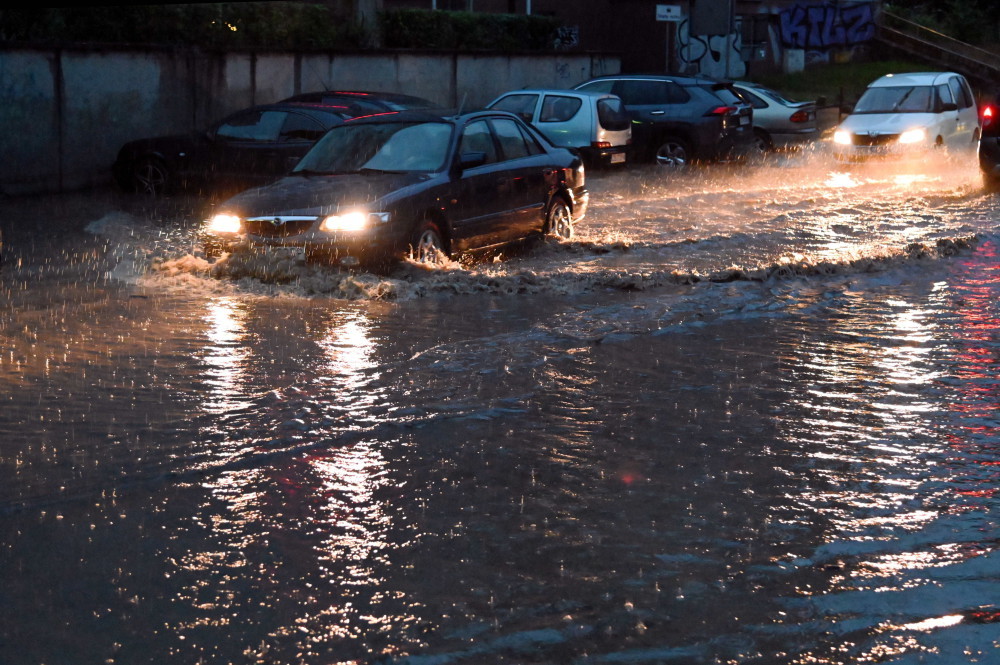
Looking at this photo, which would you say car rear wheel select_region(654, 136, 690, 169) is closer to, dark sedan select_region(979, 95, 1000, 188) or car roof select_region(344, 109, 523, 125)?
dark sedan select_region(979, 95, 1000, 188)

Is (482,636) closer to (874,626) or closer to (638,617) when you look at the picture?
(638,617)

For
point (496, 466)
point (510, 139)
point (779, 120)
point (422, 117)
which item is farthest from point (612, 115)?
point (496, 466)

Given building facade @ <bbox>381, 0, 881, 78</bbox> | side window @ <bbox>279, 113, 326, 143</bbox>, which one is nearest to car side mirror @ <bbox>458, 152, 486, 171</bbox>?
side window @ <bbox>279, 113, 326, 143</bbox>

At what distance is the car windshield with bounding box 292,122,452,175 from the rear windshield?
8.93 m

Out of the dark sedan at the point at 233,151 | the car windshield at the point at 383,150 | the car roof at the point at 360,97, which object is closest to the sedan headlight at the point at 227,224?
the car windshield at the point at 383,150

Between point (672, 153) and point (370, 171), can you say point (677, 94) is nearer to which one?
point (672, 153)

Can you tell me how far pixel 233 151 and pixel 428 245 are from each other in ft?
22.7

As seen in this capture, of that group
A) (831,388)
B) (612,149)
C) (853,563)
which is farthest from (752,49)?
(853,563)

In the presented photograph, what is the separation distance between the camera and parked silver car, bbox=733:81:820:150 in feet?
84.7

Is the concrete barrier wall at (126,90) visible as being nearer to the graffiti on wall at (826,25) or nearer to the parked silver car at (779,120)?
the parked silver car at (779,120)

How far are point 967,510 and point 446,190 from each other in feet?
22.6

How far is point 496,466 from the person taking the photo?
6176 millimetres

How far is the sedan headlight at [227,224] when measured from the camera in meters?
11.3

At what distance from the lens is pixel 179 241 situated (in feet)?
46.5
